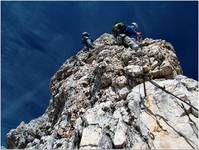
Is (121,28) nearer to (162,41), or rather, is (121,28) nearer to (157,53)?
(162,41)

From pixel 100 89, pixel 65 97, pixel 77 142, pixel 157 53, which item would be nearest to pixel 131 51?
pixel 157 53

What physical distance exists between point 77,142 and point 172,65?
10.4m

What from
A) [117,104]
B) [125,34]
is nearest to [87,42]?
[125,34]

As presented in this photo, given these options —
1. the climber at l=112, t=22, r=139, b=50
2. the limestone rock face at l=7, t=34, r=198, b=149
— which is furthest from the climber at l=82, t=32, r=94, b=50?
the climber at l=112, t=22, r=139, b=50

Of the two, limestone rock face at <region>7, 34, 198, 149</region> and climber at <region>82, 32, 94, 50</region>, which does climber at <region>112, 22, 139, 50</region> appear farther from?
climber at <region>82, 32, 94, 50</region>

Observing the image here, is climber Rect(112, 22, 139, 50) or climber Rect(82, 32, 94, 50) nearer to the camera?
climber Rect(112, 22, 139, 50)

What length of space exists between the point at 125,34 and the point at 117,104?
36.1 feet

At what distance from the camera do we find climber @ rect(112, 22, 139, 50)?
29467mm

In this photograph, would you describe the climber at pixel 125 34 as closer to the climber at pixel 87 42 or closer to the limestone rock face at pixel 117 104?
the limestone rock face at pixel 117 104

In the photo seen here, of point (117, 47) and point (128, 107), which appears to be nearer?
point (128, 107)

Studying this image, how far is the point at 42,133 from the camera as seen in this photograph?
1205 inches

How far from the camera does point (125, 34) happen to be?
101 feet

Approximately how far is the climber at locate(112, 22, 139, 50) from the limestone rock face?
2.66ft

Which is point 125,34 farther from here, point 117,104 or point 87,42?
point 117,104
